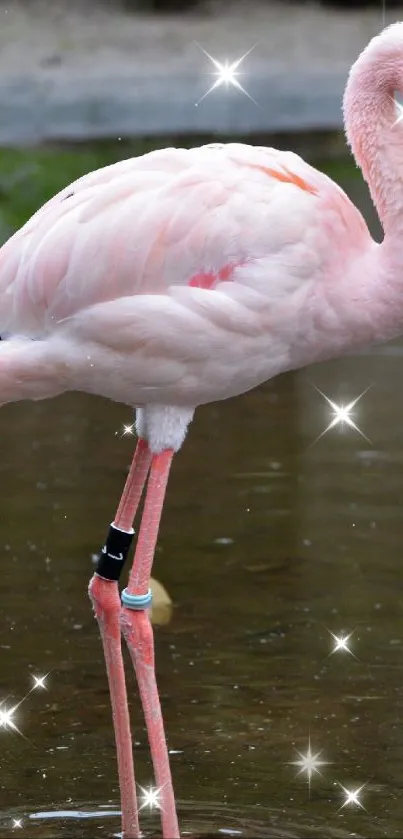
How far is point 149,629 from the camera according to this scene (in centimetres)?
403

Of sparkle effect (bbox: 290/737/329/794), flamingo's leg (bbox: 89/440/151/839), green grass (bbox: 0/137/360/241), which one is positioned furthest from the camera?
green grass (bbox: 0/137/360/241)

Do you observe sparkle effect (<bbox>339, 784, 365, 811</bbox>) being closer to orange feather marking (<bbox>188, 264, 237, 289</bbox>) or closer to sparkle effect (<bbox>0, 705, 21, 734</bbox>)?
sparkle effect (<bbox>0, 705, 21, 734</bbox>)

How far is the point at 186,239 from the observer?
3.72 m

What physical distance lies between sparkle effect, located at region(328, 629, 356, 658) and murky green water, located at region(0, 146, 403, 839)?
0.02 meters

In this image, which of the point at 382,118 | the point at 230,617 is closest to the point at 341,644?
the point at 230,617

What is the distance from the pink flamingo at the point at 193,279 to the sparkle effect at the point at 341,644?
1.21 meters

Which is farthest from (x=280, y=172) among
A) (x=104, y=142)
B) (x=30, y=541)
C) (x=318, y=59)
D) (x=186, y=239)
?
(x=318, y=59)

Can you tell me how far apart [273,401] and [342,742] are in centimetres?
362

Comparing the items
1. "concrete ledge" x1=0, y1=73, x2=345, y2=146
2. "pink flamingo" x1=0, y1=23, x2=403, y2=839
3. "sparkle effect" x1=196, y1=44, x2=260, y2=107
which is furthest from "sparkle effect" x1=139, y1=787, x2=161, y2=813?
"sparkle effect" x1=196, y1=44, x2=260, y2=107

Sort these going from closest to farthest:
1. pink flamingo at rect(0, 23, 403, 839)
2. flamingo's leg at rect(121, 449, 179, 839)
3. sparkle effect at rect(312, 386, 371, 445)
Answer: pink flamingo at rect(0, 23, 403, 839) → flamingo's leg at rect(121, 449, 179, 839) → sparkle effect at rect(312, 386, 371, 445)

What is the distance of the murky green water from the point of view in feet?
13.6

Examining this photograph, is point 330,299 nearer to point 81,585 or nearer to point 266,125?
point 81,585

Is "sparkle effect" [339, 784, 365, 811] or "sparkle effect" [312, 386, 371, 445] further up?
"sparkle effect" [312, 386, 371, 445]

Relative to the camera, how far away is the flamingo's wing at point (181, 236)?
12.1 feet
